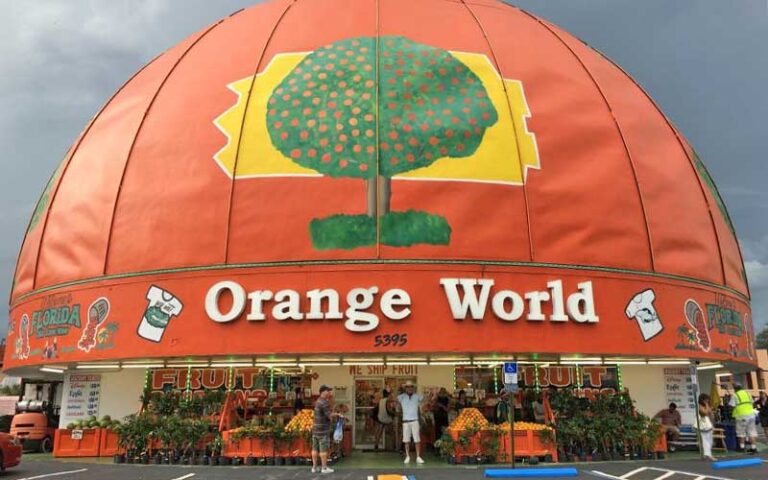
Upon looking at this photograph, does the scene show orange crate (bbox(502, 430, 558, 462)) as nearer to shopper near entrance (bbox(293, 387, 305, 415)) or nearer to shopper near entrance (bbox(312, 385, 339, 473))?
shopper near entrance (bbox(312, 385, 339, 473))

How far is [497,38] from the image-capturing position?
65.7ft

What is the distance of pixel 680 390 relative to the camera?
19.3 metres

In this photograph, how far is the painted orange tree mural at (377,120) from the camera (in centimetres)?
1611

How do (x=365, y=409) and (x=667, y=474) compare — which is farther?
(x=365, y=409)

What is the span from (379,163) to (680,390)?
463 inches

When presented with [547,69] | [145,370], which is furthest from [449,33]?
[145,370]

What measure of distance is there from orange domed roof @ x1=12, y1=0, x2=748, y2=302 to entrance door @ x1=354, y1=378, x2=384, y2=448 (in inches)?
180

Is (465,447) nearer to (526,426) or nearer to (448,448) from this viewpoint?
(448,448)

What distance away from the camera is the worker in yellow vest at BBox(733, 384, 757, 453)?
16906 mm

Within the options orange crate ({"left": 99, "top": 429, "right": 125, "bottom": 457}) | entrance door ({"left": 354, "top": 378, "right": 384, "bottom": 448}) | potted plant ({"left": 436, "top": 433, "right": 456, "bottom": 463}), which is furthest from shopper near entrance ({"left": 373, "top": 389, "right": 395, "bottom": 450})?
orange crate ({"left": 99, "top": 429, "right": 125, "bottom": 457})

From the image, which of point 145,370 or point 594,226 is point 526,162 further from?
point 145,370

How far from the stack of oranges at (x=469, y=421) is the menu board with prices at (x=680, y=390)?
784 cm

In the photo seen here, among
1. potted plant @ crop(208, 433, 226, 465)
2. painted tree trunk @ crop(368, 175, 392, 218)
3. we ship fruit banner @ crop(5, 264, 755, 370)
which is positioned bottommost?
potted plant @ crop(208, 433, 226, 465)

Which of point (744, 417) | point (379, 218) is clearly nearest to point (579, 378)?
point (744, 417)
